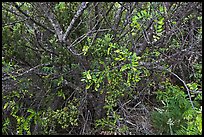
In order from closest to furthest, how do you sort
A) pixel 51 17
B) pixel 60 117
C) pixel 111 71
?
1. pixel 51 17
2. pixel 111 71
3. pixel 60 117

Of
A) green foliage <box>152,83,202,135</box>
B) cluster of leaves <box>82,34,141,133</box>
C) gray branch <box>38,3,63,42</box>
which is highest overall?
gray branch <box>38,3,63,42</box>

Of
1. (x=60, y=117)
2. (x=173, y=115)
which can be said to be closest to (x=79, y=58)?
(x=60, y=117)

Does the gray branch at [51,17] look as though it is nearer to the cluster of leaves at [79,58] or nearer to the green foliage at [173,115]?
the cluster of leaves at [79,58]

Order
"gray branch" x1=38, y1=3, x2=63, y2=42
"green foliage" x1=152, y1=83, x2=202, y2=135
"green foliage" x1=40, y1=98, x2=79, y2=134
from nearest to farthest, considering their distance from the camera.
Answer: "gray branch" x1=38, y1=3, x2=63, y2=42 < "green foliage" x1=152, y1=83, x2=202, y2=135 < "green foliage" x1=40, y1=98, x2=79, y2=134

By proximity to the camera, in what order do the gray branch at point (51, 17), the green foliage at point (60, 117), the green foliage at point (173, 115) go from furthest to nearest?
1. the green foliage at point (60, 117)
2. the green foliage at point (173, 115)
3. the gray branch at point (51, 17)

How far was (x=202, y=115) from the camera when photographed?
103 cm

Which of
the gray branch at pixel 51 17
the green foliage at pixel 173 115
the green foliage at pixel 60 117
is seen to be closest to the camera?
the gray branch at pixel 51 17

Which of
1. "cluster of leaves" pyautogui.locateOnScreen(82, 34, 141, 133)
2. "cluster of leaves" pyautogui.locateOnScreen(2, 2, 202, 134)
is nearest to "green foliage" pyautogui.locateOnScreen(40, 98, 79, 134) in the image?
"cluster of leaves" pyautogui.locateOnScreen(2, 2, 202, 134)

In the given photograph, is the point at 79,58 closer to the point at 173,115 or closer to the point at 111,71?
the point at 111,71

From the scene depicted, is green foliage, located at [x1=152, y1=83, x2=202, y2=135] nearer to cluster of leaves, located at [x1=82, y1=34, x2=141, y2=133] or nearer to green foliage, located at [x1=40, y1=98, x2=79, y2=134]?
cluster of leaves, located at [x1=82, y1=34, x2=141, y2=133]

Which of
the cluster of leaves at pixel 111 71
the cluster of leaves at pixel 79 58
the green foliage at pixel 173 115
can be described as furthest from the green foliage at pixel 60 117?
the green foliage at pixel 173 115

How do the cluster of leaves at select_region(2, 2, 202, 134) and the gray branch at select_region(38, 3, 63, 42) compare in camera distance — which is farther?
the cluster of leaves at select_region(2, 2, 202, 134)

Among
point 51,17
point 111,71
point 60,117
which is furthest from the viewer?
point 60,117

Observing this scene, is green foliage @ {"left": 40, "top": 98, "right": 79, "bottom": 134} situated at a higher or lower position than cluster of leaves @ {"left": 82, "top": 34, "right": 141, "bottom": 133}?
lower
